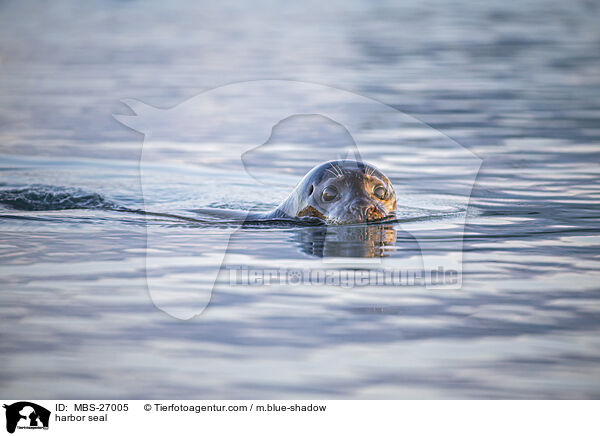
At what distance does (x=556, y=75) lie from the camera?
18.4 metres

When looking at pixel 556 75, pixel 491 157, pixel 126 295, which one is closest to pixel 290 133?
pixel 491 157

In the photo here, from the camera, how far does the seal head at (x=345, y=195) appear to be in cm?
830

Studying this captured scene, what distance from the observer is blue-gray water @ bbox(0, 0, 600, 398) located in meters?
4.90

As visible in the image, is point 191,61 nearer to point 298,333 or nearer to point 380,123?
point 380,123

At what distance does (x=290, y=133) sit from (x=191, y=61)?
25.8ft

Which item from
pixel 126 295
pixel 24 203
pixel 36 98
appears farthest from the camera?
pixel 36 98
